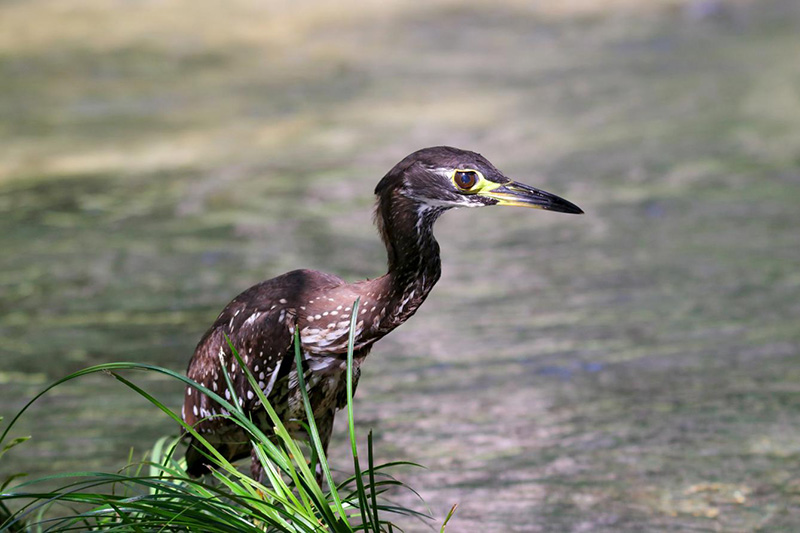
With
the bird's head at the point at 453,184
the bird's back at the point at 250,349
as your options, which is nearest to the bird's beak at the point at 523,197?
the bird's head at the point at 453,184

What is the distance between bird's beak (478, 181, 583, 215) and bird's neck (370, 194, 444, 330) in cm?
19

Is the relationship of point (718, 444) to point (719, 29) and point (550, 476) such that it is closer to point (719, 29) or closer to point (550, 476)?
point (550, 476)

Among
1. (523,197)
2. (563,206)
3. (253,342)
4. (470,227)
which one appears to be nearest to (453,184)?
(523,197)

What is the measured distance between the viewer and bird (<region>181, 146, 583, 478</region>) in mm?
3686

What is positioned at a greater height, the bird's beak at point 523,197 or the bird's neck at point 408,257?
the bird's beak at point 523,197

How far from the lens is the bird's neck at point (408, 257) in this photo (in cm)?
368

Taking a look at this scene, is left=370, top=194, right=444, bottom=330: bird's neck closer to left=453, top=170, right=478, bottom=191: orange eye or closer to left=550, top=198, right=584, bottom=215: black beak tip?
left=453, top=170, right=478, bottom=191: orange eye

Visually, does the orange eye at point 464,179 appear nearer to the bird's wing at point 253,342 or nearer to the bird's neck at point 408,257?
the bird's neck at point 408,257

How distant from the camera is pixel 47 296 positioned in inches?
295

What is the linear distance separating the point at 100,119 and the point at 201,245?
3.76 meters

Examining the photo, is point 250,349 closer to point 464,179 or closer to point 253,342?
point 253,342

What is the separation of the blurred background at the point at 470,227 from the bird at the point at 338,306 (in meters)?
0.99

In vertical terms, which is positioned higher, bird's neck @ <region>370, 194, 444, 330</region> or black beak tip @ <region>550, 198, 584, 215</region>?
Answer: black beak tip @ <region>550, 198, 584, 215</region>

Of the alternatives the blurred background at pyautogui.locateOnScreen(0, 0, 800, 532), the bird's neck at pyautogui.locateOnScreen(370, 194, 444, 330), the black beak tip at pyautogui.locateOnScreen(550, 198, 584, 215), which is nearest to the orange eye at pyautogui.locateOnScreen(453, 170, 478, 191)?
the bird's neck at pyautogui.locateOnScreen(370, 194, 444, 330)
